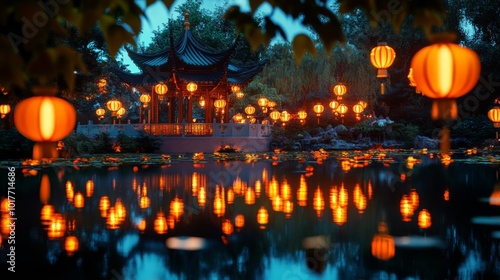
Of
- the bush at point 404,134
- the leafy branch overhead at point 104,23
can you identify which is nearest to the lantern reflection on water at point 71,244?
the leafy branch overhead at point 104,23

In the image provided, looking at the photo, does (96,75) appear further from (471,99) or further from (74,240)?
(471,99)

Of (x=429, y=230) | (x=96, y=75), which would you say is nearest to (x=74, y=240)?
(x=429, y=230)

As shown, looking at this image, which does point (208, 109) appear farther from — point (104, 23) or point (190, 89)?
point (104, 23)

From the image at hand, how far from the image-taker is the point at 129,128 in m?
24.4

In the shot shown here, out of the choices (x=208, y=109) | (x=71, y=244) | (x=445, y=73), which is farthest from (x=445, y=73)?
(x=208, y=109)

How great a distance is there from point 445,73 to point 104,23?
1.98m

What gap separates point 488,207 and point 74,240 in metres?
4.75

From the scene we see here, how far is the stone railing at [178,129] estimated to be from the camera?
80.0ft

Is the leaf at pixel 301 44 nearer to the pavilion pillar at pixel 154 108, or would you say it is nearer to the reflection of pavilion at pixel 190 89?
the reflection of pavilion at pixel 190 89

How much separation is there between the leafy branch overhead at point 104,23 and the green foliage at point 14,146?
54.7ft

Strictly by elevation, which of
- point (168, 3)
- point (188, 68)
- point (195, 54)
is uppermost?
point (195, 54)

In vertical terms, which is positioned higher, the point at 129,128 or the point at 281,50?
the point at 281,50

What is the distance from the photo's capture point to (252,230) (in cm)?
517

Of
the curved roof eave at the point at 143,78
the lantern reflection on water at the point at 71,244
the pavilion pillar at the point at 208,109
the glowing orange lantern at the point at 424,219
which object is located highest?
the curved roof eave at the point at 143,78
